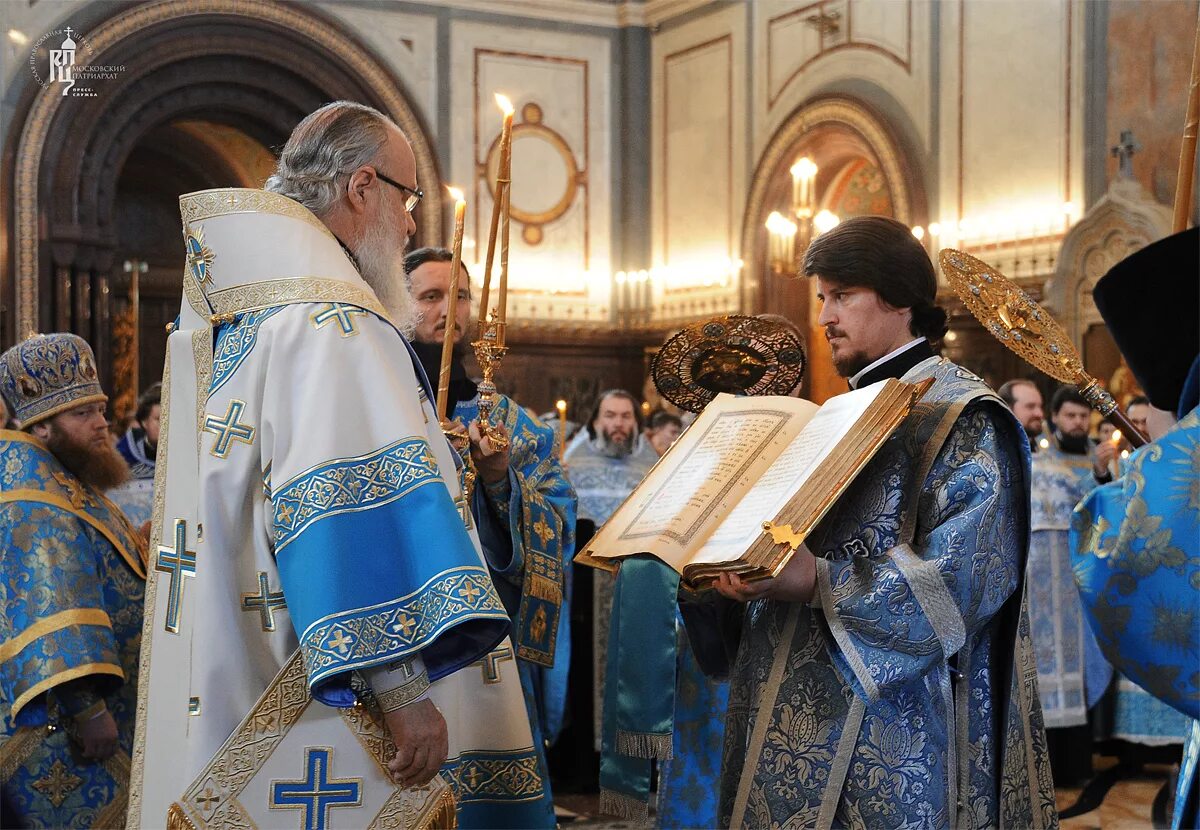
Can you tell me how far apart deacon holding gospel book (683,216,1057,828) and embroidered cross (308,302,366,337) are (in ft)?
2.43

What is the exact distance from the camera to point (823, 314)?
2600 millimetres

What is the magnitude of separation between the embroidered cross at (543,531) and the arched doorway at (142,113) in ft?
34.7

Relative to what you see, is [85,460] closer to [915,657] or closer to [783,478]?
[783,478]

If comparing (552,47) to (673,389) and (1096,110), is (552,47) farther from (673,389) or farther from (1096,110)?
(673,389)

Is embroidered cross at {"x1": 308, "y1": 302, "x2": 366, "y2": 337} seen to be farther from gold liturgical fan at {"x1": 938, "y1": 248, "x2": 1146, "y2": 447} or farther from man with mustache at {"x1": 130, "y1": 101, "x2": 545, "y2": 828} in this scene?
gold liturgical fan at {"x1": 938, "y1": 248, "x2": 1146, "y2": 447}

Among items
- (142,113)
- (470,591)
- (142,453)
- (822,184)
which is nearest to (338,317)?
(470,591)

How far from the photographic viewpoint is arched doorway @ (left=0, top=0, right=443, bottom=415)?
12.8 m

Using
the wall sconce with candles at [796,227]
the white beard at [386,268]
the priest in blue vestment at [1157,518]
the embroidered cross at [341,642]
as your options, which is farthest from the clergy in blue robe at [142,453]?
the wall sconce with candles at [796,227]

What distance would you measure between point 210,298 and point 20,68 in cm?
1174

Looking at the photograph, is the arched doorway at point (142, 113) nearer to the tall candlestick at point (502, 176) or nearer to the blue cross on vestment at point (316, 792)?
the tall candlestick at point (502, 176)

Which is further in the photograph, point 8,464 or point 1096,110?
point 1096,110

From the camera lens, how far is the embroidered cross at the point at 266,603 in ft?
7.42

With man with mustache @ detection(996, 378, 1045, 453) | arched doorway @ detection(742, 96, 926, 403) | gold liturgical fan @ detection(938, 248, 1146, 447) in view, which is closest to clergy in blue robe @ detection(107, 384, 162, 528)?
gold liturgical fan @ detection(938, 248, 1146, 447)

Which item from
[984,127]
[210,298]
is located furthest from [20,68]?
[210,298]
